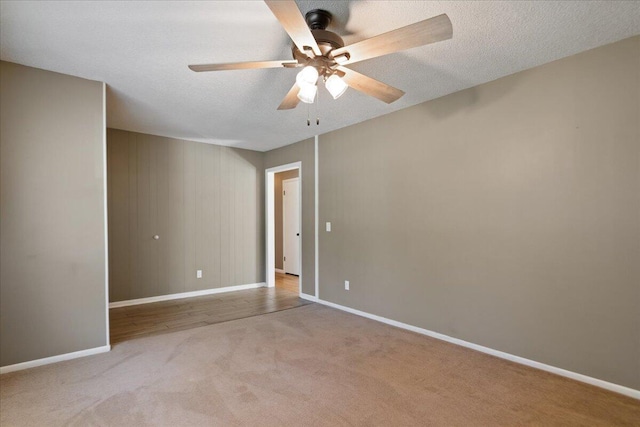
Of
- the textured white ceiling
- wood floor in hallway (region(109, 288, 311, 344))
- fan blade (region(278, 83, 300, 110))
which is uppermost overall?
the textured white ceiling

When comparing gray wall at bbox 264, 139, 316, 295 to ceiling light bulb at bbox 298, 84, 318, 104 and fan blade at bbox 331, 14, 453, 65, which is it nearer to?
ceiling light bulb at bbox 298, 84, 318, 104

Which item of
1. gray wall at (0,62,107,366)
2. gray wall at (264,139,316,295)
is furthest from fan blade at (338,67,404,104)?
gray wall at (264,139,316,295)

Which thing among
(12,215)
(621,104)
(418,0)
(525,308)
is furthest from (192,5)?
(525,308)

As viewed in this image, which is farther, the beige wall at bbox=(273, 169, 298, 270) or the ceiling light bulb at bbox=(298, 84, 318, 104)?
the beige wall at bbox=(273, 169, 298, 270)

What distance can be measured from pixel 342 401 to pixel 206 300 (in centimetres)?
328

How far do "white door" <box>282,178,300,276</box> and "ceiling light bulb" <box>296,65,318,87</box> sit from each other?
16.5 ft

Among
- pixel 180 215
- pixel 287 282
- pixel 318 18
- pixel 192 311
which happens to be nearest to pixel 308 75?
pixel 318 18

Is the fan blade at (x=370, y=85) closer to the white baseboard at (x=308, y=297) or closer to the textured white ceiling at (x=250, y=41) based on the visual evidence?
the textured white ceiling at (x=250, y=41)

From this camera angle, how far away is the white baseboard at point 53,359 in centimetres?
261

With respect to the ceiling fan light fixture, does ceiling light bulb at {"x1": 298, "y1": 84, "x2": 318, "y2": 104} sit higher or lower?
lower

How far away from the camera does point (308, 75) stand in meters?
1.94

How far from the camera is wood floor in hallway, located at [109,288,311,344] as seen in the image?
12.0 ft

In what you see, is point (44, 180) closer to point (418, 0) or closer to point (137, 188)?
point (137, 188)

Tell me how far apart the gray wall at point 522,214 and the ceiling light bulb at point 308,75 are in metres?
1.88
